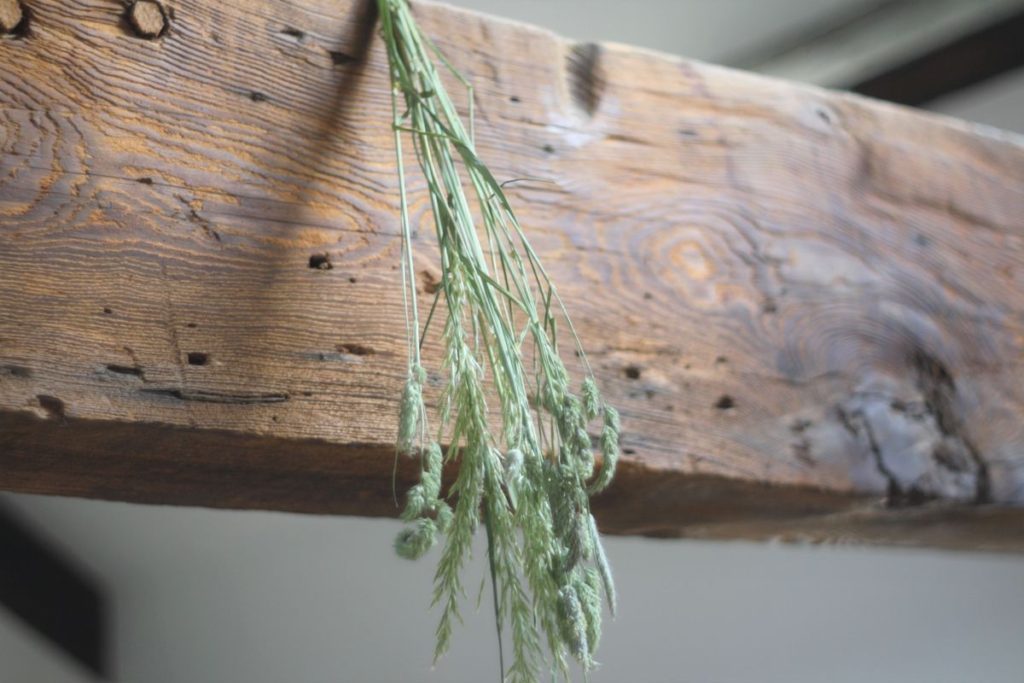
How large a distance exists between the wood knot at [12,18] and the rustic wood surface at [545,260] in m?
0.01

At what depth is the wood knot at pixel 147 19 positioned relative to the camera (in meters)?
0.70

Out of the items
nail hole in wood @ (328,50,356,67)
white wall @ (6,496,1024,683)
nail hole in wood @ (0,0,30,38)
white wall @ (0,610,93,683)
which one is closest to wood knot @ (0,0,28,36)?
nail hole in wood @ (0,0,30,38)

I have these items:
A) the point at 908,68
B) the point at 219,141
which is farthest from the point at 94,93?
the point at 908,68

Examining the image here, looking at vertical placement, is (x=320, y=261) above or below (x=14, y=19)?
below

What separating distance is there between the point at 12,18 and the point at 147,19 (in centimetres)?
8

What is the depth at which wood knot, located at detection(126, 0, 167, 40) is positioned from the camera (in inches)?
27.5

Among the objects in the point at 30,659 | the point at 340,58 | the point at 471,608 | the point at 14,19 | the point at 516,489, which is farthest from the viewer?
the point at 30,659

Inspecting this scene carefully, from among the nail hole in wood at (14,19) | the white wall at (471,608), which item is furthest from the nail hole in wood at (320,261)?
the white wall at (471,608)

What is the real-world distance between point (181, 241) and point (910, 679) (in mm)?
1731

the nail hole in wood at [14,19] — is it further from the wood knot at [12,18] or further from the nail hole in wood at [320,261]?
the nail hole in wood at [320,261]

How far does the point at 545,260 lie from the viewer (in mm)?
814

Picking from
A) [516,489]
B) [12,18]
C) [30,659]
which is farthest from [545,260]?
[30,659]

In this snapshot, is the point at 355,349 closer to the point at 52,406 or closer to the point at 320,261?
the point at 320,261

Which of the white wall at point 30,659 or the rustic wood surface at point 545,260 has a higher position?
the rustic wood surface at point 545,260
